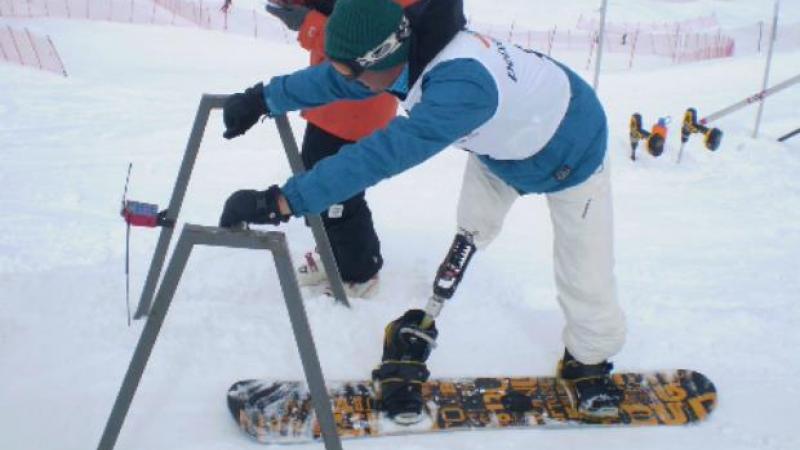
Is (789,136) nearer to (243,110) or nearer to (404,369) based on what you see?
(404,369)

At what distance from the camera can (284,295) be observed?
2127 millimetres

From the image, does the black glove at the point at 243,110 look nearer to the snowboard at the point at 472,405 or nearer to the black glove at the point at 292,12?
the black glove at the point at 292,12

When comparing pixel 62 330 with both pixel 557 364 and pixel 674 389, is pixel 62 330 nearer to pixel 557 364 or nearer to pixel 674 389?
pixel 557 364

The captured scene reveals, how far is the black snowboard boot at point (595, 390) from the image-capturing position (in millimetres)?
2834

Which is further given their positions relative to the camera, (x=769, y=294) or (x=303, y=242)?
(x=303, y=242)

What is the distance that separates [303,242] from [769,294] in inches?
99.5

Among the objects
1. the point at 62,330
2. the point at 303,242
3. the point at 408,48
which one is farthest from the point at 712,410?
the point at 62,330

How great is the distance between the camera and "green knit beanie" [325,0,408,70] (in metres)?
2.09

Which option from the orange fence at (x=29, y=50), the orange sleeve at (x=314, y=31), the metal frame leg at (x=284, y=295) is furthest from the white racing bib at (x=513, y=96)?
the orange fence at (x=29, y=50)

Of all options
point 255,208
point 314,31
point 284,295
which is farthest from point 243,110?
point 284,295

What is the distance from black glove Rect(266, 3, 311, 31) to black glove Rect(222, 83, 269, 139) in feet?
1.59

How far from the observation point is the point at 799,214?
4863 mm

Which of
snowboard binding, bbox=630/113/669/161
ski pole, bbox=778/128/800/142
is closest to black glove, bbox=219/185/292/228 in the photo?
snowboard binding, bbox=630/113/669/161

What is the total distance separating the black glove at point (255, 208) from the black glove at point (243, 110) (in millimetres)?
754
